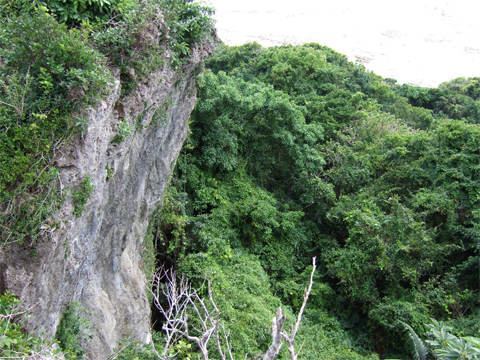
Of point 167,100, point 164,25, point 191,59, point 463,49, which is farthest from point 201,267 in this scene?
point 463,49

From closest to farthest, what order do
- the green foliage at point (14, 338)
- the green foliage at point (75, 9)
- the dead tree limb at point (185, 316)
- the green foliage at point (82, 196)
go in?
1. the green foliage at point (14, 338)
2. the green foliage at point (82, 196)
3. the green foliage at point (75, 9)
4. the dead tree limb at point (185, 316)

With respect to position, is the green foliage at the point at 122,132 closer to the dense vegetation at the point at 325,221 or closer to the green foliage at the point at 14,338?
the green foliage at the point at 14,338

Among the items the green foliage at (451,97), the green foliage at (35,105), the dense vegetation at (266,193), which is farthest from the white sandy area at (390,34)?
the green foliage at (35,105)

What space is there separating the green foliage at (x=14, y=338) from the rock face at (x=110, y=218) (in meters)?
0.24

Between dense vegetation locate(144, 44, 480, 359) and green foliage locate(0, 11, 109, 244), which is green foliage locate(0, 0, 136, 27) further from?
dense vegetation locate(144, 44, 480, 359)

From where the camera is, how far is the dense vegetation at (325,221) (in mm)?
10438

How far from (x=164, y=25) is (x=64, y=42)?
2342mm

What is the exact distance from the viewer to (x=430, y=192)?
12.5 metres

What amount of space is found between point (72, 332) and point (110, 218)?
2.08 meters

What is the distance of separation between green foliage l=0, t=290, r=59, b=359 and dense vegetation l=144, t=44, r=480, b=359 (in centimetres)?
529

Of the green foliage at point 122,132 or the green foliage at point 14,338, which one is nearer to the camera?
the green foliage at point 14,338

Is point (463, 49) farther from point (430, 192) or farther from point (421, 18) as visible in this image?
point (430, 192)

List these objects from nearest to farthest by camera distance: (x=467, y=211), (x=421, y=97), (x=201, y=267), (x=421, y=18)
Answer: (x=201, y=267), (x=467, y=211), (x=421, y=97), (x=421, y=18)

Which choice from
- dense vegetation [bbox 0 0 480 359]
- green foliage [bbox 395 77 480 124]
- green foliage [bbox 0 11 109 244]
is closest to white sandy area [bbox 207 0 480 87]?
green foliage [bbox 395 77 480 124]
